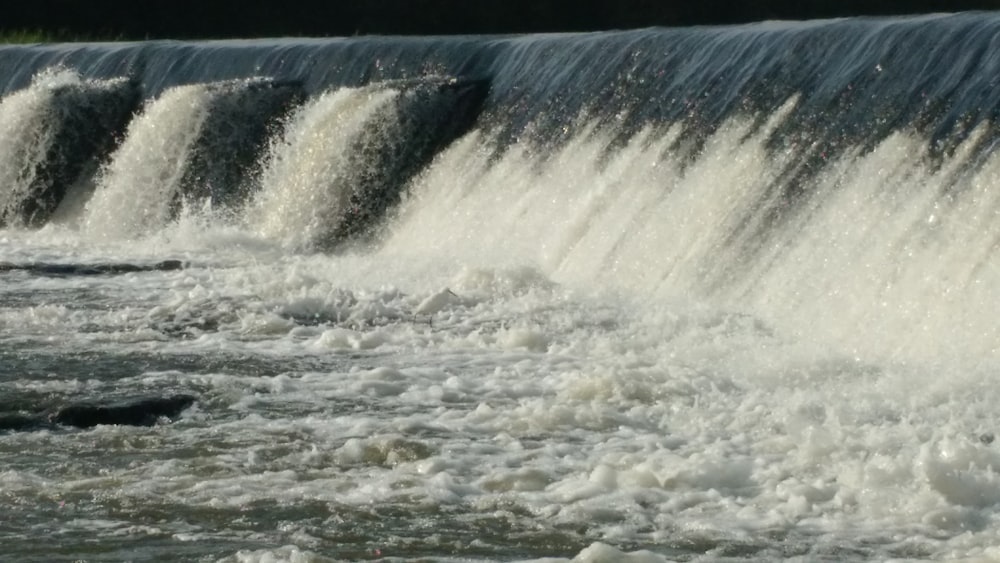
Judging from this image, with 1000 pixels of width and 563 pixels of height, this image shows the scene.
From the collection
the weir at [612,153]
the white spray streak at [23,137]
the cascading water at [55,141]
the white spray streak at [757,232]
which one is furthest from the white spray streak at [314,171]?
the white spray streak at [23,137]

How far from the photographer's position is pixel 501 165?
13.7 metres

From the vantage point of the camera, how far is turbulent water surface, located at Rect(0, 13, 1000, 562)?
6.18 meters

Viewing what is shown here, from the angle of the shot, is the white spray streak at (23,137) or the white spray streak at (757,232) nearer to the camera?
the white spray streak at (757,232)

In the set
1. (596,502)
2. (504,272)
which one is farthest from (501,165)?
(596,502)

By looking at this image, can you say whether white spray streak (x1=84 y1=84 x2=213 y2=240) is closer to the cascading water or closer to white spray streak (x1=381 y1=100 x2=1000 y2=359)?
the cascading water

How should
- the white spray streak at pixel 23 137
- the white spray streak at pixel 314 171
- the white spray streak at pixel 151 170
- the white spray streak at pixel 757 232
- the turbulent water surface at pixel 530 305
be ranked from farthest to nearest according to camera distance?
the white spray streak at pixel 23 137
the white spray streak at pixel 151 170
the white spray streak at pixel 314 171
the white spray streak at pixel 757 232
the turbulent water surface at pixel 530 305

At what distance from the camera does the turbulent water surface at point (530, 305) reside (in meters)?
6.18

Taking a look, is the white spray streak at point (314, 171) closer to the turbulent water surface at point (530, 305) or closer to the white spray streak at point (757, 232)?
the turbulent water surface at point (530, 305)

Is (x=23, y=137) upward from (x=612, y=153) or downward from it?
downward

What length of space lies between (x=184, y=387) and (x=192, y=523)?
7.93ft

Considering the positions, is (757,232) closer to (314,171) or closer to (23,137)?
(314,171)

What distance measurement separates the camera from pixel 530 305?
10500 millimetres

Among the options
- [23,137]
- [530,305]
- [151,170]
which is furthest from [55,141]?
[530,305]

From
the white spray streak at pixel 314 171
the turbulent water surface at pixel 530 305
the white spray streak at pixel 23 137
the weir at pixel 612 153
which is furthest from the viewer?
the white spray streak at pixel 23 137
